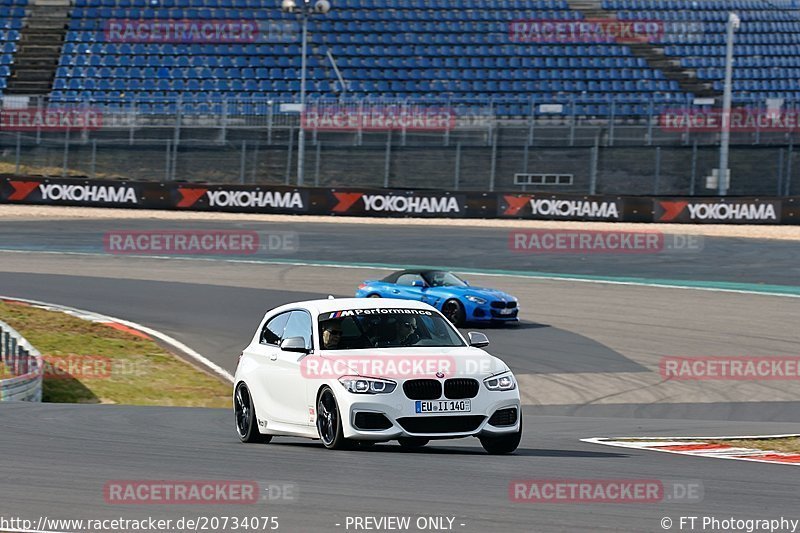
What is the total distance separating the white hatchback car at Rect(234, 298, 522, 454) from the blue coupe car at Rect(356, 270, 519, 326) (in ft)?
37.1

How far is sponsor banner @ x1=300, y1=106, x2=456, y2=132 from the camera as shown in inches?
A: 1724

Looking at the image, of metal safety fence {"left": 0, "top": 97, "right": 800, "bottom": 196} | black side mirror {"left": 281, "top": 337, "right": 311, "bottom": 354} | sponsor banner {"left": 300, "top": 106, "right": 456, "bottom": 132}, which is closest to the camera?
black side mirror {"left": 281, "top": 337, "right": 311, "bottom": 354}

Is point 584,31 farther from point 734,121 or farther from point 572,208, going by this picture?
point 572,208

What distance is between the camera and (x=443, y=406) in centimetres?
957

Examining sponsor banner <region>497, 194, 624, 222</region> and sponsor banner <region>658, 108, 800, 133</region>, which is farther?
sponsor banner <region>658, 108, 800, 133</region>

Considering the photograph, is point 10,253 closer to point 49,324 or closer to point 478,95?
point 49,324

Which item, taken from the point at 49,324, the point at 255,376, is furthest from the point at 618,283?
the point at 255,376

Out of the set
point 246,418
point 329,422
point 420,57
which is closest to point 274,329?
point 246,418

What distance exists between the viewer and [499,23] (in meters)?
49.2

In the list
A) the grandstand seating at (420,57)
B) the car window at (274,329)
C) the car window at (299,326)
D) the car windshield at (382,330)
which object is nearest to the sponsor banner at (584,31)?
the grandstand seating at (420,57)

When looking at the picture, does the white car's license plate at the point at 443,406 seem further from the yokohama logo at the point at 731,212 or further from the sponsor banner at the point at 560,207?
the yokohama logo at the point at 731,212

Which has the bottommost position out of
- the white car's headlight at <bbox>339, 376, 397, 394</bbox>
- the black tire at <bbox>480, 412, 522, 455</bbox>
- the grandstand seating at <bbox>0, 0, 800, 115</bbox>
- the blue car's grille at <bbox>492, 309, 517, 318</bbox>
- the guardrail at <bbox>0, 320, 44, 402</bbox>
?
the guardrail at <bbox>0, 320, 44, 402</bbox>

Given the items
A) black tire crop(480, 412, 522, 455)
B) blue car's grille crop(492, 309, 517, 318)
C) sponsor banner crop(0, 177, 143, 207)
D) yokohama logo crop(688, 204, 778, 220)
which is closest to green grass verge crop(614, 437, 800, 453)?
black tire crop(480, 412, 522, 455)

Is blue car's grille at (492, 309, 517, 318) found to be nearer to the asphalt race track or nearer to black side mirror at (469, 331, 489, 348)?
the asphalt race track
